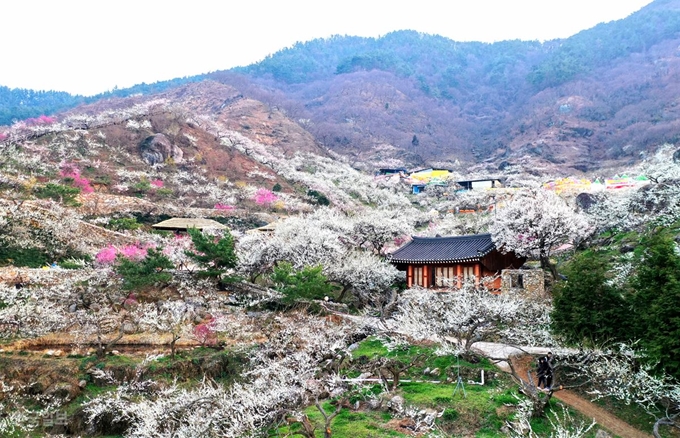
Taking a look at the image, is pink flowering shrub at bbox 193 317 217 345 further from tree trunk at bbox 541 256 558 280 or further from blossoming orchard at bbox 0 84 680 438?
tree trunk at bbox 541 256 558 280

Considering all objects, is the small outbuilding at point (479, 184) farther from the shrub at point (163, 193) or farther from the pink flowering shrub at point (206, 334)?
the pink flowering shrub at point (206, 334)

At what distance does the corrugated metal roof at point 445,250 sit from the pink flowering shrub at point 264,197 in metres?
26.6

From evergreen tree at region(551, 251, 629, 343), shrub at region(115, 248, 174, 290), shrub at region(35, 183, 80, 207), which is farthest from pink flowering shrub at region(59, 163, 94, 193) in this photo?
evergreen tree at region(551, 251, 629, 343)

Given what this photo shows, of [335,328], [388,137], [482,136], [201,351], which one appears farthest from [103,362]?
[482,136]

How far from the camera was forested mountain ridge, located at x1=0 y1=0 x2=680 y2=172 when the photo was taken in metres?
96.4

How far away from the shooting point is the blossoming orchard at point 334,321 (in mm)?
13492

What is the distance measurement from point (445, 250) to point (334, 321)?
7085 millimetres

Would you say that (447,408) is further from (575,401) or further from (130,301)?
(130,301)

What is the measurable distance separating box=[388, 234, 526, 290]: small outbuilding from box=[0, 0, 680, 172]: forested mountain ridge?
63218mm

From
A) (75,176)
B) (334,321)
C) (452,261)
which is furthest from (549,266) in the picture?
(75,176)

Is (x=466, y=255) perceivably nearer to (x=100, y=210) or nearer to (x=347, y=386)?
(x=347, y=386)

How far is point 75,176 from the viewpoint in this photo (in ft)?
152

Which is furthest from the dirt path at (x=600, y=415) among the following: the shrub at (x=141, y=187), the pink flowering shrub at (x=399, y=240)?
the shrub at (x=141, y=187)

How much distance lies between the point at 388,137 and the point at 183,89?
165 feet
